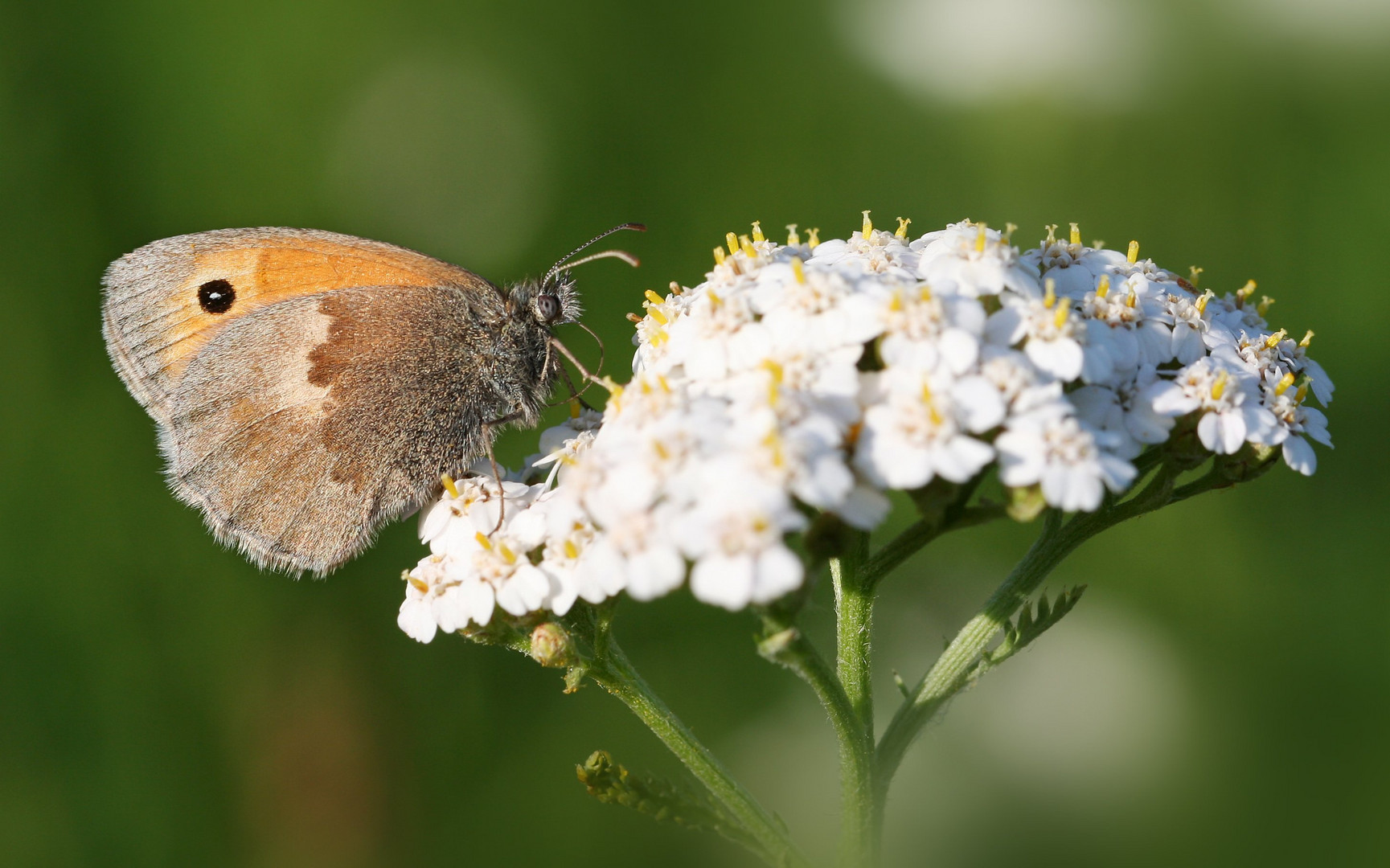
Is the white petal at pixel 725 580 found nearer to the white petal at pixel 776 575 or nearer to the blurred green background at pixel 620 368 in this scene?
the white petal at pixel 776 575

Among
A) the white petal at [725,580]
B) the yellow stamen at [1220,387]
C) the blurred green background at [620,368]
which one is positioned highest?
the yellow stamen at [1220,387]

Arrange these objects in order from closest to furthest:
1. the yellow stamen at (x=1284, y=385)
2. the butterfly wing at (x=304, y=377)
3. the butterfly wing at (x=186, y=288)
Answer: the yellow stamen at (x=1284, y=385) < the butterfly wing at (x=304, y=377) < the butterfly wing at (x=186, y=288)

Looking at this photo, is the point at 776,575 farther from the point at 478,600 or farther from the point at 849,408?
the point at 478,600

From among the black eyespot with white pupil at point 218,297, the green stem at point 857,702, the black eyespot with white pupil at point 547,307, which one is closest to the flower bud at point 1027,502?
the green stem at point 857,702

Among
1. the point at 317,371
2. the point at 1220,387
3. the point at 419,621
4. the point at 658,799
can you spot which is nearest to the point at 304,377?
the point at 317,371

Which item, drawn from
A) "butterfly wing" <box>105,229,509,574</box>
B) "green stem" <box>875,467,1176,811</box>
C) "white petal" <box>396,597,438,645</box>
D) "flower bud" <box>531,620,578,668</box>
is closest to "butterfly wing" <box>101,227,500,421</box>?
"butterfly wing" <box>105,229,509,574</box>

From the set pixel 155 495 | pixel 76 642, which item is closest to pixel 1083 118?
pixel 155 495
